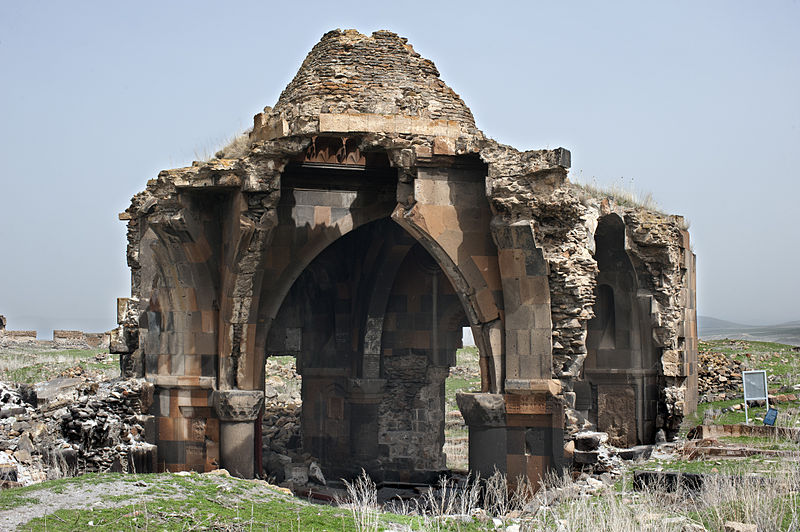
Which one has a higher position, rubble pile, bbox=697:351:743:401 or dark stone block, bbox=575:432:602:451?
rubble pile, bbox=697:351:743:401

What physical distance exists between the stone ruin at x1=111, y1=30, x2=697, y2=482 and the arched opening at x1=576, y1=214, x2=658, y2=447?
0.11 feet

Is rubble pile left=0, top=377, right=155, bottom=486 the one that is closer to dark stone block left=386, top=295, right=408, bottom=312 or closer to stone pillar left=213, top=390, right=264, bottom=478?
stone pillar left=213, top=390, right=264, bottom=478

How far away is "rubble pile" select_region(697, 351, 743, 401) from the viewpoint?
61.3 feet

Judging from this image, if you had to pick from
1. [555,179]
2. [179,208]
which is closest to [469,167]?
[555,179]

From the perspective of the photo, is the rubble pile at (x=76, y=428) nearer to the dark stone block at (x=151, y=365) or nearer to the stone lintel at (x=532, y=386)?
the dark stone block at (x=151, y=365)

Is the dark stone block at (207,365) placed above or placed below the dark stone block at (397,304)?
below

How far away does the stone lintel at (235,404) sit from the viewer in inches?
534

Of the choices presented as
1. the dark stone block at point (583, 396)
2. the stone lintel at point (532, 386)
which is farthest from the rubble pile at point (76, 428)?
the dark stone block at point (583, 396)

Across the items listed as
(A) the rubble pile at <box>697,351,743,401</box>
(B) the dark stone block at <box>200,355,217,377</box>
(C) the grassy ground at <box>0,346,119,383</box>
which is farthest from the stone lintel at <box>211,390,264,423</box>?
(A) the rubble pile at <box>697,351,743,401</box>

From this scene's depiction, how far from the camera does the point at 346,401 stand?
17938 millimetres

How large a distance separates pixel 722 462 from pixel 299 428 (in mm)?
9956

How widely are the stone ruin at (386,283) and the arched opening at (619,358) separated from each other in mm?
34

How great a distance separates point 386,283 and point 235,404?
4.87 meters

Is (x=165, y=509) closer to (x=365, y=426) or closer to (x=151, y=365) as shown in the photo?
(x=151, y=365)
